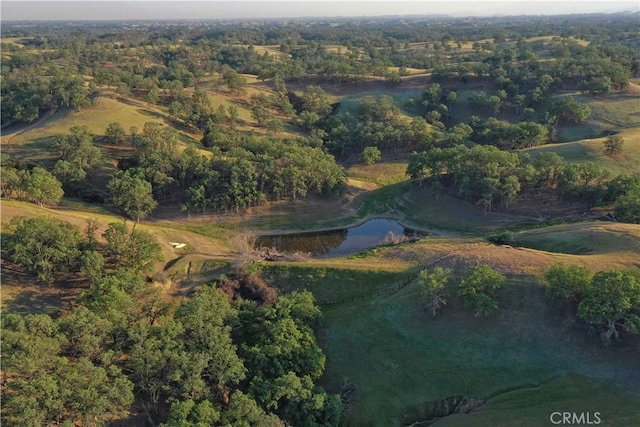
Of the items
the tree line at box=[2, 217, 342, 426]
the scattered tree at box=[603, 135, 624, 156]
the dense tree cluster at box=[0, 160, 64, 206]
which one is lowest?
the tree line at box=[2, 217, 342, 426]

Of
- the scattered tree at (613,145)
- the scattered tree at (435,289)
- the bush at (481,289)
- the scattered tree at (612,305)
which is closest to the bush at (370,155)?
the scattered tree at (613,145)

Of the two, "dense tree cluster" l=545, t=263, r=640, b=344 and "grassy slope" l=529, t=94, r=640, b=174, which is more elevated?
"grassy slope" l=529, t=94, r=640, b=174

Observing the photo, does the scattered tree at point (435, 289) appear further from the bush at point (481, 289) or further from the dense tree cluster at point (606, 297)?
the dense tree cluster at point (606, 297)

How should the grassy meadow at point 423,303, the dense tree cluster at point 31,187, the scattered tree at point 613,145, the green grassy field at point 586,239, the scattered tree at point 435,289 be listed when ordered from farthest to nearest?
the scattered tree at point 613,145 → the dense tree cluster at point 31,187 → the green grassy field at point 586,239 → the scattered tree at point 435,289 → the grassy meadow at point 423,303

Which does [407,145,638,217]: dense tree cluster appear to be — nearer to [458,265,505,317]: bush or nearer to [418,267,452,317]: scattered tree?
[458,265,505,317]: bush

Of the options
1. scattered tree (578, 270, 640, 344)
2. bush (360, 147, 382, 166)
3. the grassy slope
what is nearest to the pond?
bush (360, 147, 382, 166)

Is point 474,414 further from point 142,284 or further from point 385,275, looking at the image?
point 142,284

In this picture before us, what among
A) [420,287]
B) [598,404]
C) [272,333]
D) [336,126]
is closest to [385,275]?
[420,287]

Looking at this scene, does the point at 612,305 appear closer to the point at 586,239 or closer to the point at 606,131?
the point at 586,239
